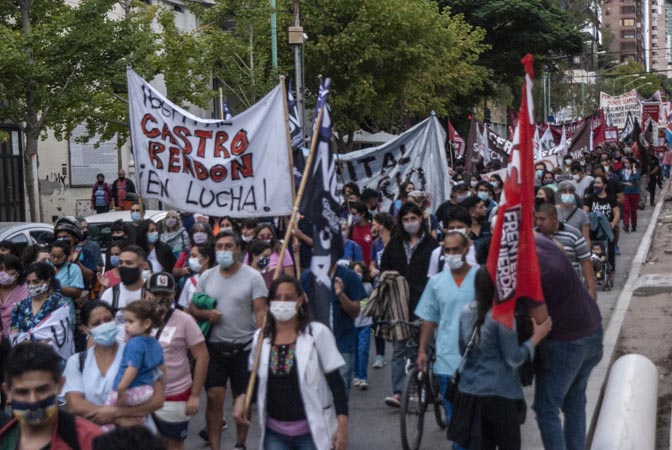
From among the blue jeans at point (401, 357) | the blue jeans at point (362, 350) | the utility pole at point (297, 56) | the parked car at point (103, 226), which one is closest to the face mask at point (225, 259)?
the blue jeans at point (401, 357)

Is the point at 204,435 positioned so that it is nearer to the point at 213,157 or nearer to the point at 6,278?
the point at 6,278

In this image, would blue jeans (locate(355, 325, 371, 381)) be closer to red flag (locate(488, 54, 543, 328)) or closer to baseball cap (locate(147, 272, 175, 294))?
baseball cap (locate(147, 272, 175, 294))

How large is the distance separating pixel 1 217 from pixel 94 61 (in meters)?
9.10

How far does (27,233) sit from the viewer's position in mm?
14156

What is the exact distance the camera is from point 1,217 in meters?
28.9

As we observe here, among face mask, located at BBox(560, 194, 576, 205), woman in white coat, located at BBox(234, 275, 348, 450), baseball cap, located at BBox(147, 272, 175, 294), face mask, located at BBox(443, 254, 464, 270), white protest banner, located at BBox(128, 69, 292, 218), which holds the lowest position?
woman in white coat, located at BBox(234, 275, 348, 450)

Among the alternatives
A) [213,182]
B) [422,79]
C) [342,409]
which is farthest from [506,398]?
[422,79]

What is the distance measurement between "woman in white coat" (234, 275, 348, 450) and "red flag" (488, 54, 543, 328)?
918 mm

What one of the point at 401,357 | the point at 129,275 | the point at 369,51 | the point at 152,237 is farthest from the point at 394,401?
the point at 369,51

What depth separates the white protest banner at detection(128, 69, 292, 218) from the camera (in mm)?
8734

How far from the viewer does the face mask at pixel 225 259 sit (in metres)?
7.71

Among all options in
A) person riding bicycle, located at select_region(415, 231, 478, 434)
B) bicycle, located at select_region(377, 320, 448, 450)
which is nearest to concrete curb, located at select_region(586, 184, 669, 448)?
bicycle, located at select_region(377, 320, 448, 450)

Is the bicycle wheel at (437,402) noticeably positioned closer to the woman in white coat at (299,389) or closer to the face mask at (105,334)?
the woman in white coat at (299,389)

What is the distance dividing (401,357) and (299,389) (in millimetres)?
3353
